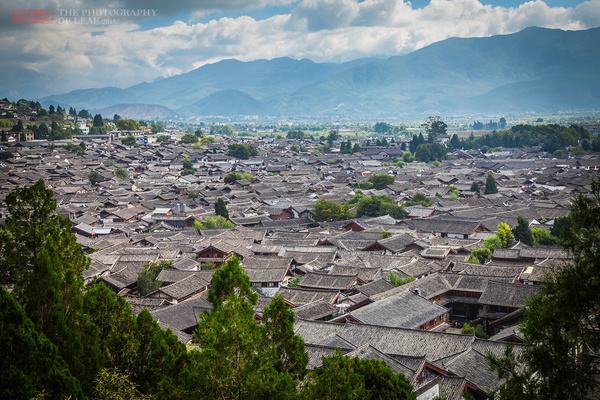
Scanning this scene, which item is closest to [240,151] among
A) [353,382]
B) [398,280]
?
[398,280]

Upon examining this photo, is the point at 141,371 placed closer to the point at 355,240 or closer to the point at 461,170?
the point at 355,240

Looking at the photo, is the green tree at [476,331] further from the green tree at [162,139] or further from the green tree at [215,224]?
the green tree at [162,139]

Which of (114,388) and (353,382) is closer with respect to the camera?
(114,388)

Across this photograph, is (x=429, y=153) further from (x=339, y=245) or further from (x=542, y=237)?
(x=339, y=245)

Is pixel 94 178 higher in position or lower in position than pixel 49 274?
lower

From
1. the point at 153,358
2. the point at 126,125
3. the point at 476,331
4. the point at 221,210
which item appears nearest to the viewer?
the point at 153,358

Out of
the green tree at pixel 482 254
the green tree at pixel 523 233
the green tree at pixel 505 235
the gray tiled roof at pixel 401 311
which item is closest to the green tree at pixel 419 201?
the green tree at pixel 505 235

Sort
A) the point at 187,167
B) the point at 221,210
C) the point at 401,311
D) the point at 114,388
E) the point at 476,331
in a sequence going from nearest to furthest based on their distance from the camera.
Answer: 1. the point at 114,388
2. the point at 476,331
3. the point at 401,311
4. the point at 221,210
5. the point at 187,167

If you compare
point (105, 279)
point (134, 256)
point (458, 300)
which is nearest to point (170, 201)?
point (134, 256)
